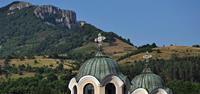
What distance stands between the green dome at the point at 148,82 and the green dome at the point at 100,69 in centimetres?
642

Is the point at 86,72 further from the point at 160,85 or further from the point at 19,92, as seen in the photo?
the point at 19,92

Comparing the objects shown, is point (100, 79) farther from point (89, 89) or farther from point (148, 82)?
point (148, 82)

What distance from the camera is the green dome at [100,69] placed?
3934 cm

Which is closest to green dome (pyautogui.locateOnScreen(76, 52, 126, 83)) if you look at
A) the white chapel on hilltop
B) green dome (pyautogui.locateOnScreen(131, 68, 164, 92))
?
the white chapel on hilltop

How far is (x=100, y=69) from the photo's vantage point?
39.6m

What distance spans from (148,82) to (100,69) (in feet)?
24.8

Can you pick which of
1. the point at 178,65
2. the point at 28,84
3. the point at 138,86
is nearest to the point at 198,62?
the point at 178,65

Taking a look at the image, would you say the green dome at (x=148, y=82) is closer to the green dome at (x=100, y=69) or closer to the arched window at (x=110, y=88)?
the green dome at (x=100, y=69)

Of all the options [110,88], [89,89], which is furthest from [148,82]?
[89,89]

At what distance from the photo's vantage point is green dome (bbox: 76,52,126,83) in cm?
3934

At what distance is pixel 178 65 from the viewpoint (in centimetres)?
18688

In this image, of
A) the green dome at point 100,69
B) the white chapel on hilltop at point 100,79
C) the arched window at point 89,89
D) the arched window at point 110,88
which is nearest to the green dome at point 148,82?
the white chapel on hilltop at point 100,79

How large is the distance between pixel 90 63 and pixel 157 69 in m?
142

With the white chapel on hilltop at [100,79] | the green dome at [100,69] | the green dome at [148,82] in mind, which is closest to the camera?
the white chapel on hilltop at [100,79]
